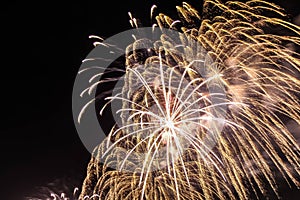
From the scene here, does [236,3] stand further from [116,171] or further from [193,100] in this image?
[116,171]

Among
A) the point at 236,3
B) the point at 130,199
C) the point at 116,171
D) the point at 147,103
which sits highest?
the point at 236,3

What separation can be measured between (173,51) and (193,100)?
193cm

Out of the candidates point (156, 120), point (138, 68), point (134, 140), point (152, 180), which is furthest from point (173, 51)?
point (152, 180)

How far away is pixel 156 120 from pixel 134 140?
2253 mm

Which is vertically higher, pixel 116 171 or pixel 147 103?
pixel 147 103

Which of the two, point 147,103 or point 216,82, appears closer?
point 216,82

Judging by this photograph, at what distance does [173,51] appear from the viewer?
51.7 feet

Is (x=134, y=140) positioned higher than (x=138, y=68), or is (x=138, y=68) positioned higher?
(x=138, y=68)

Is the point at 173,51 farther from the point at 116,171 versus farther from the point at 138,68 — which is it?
the point at 116,171

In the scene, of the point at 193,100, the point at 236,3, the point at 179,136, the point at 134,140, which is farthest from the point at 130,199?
the point at 236,3

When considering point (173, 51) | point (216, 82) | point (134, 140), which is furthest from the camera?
point (134, 140)

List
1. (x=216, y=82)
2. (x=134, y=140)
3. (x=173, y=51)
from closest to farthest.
Result: (x=216, y=82), (x=173, y=51), (x=134, y=140)

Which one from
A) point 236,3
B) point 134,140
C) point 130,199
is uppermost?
point 236,3

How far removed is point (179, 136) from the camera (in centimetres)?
1591
